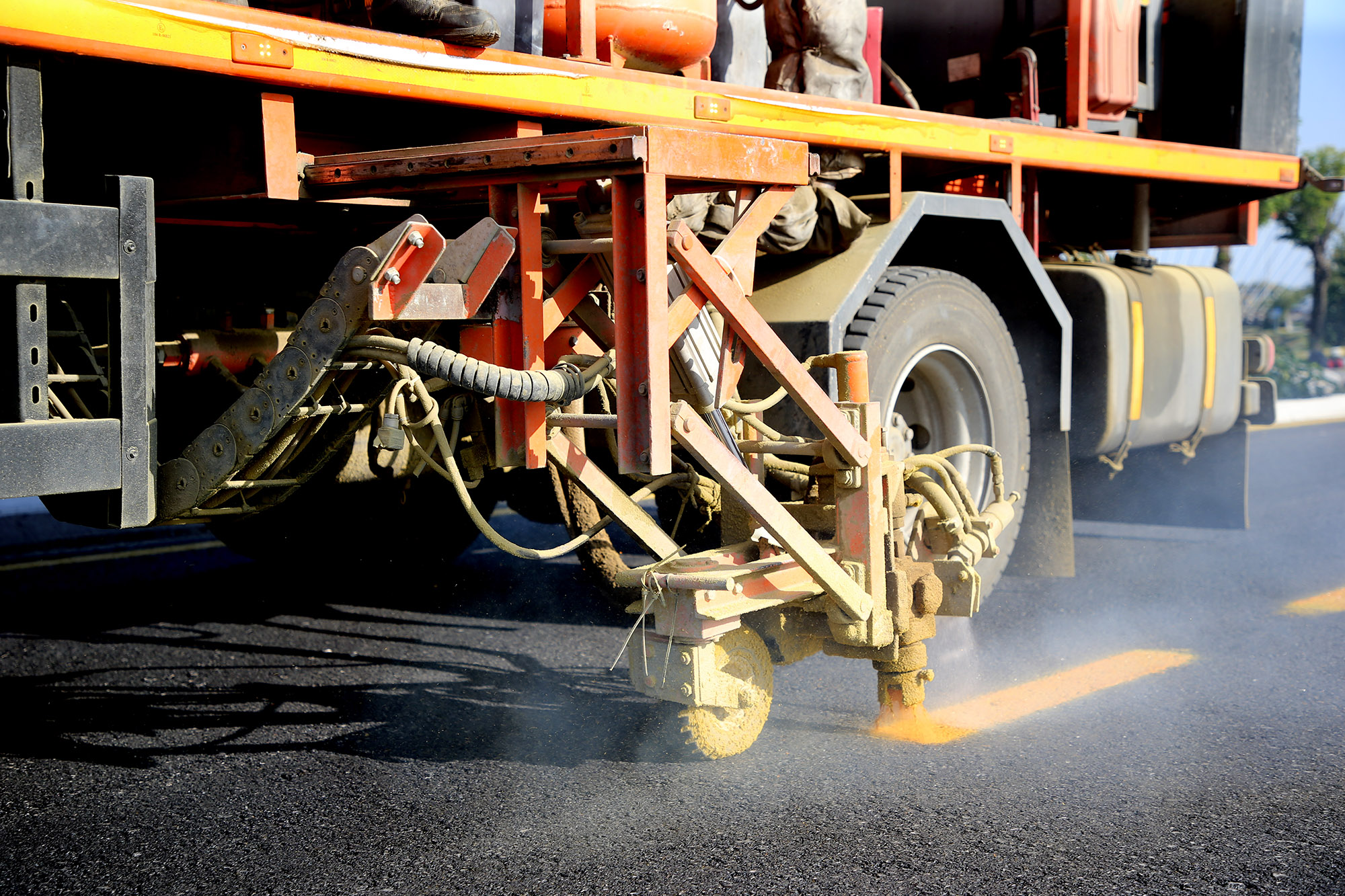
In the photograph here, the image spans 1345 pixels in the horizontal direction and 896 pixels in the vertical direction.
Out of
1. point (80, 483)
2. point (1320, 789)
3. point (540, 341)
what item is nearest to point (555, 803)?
point (540, 341)

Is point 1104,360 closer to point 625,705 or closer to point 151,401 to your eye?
point 625,705

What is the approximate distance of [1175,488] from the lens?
23.6ft

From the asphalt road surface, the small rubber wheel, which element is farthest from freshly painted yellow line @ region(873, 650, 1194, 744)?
the small rubber wheel

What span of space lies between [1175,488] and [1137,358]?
1605mm

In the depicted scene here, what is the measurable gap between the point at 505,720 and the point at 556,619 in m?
1.43

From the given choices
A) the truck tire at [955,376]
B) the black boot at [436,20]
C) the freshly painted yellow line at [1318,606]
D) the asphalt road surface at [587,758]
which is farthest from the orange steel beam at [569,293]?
the freshly painted yellow line at [1318,606]

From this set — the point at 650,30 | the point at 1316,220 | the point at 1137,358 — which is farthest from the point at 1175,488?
the point at 1316,220

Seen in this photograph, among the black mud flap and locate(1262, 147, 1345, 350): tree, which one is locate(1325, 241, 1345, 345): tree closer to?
locate(1262, 147, 1345, 350): tree

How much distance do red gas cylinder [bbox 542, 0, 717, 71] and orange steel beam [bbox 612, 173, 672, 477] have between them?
1024mm

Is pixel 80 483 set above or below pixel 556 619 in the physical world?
above

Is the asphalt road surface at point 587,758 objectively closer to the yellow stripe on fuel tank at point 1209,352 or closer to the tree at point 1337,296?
the yellow stripe on fuel tank at point 1209,352

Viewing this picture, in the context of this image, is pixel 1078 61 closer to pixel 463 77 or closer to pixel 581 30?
pixel 581 30

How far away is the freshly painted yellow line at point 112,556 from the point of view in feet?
22.3

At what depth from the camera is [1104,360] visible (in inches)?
223
